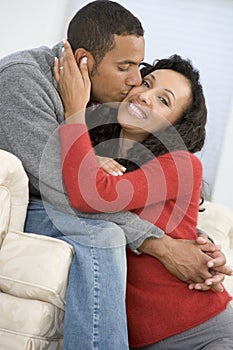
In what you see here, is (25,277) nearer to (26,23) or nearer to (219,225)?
(219,225)

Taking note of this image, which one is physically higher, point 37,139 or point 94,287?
point 37,139

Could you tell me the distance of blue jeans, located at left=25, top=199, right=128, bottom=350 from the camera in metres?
1.55

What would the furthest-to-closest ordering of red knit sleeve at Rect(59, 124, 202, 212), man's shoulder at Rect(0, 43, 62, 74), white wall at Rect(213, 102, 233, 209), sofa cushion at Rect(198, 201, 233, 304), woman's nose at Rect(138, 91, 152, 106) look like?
white wall at Rect(213, 102, 233, 209), sofa cushion at Rect(198, 201, 233, 304), woman's nose at Rect(138, 91, 152, 106), man's shoulder at Rect(0, 43, 62, 74), red knit sleeve at Rect(59, 124, 202, 212)

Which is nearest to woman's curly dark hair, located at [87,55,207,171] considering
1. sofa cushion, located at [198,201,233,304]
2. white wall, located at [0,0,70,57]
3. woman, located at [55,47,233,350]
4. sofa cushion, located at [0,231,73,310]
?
woman, located at [55,47,233,350]

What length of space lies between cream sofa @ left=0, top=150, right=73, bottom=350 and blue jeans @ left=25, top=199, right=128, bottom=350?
0.04 metres

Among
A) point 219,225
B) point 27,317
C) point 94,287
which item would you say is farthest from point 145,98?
point 219,225

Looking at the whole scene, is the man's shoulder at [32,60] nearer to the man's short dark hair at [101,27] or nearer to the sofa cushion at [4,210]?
the man's short dark hair at [101,27]

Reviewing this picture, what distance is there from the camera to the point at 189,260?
1.82 m

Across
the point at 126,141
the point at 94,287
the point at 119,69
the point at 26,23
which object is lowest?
the point at 26,23

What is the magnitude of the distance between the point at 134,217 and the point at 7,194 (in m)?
0.36

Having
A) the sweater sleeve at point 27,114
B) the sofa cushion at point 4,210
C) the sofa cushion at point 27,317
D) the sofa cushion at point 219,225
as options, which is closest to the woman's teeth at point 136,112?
the sweater sleeve at point 27,114

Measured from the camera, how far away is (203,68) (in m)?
4.35

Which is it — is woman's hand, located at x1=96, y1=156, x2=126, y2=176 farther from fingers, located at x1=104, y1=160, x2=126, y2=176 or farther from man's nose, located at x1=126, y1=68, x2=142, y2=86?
man's nose, located at x1=126, y1=68, x2=142, y2=86

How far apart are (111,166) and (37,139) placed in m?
0.23
